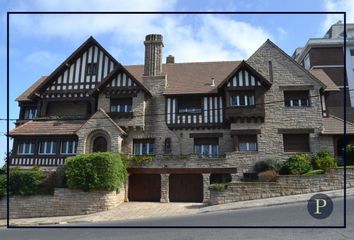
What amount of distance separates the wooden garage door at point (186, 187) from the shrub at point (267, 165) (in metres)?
3.56

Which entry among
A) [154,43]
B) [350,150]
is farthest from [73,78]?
[350,150]

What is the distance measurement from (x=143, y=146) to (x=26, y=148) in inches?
310

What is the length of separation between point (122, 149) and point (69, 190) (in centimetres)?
532

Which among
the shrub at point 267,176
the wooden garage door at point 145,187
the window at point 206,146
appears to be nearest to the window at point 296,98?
the window at point 206,146

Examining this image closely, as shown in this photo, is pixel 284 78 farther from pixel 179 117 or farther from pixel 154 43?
pixel 154 43

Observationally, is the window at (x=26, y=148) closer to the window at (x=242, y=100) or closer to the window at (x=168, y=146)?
the window at (x=168, y=146)

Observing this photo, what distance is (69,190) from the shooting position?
64.1ft

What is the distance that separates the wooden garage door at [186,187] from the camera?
72.7 ft

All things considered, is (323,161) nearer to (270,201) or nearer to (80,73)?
(270,201)

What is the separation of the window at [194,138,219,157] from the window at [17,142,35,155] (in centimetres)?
1105

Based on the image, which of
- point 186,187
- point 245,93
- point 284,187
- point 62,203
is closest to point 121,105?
point 186,187

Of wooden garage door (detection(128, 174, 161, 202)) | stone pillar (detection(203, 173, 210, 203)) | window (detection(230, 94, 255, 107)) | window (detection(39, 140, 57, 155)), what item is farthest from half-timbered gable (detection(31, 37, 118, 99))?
stone pillar (detection(203, 173, 210, 203))

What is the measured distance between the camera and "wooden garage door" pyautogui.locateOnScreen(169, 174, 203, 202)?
22172 mm

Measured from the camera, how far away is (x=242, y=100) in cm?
2342
